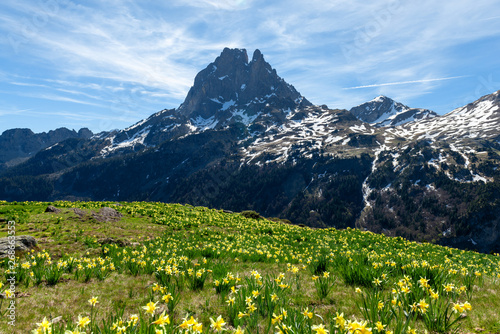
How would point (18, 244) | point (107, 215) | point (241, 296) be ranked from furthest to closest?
point (107, 215) < point (18, 244) < point (241, 296)

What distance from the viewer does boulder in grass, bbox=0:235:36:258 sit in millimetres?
9792

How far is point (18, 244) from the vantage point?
10516mm

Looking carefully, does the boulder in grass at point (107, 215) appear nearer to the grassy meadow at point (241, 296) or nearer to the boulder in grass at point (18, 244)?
the grassy meadow at point (241, 296)

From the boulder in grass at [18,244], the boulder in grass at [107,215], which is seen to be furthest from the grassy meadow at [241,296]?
the boulder in grass at [107,215]

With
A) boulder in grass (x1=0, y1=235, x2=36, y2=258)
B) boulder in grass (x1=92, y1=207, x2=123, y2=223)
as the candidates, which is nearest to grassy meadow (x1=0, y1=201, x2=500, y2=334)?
boulder in grass (x1=0, y1=235, x2=36, y2=258)

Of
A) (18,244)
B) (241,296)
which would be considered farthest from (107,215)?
(241,296)

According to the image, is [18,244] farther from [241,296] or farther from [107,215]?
[107,215]

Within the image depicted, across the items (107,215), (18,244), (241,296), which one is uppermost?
(241,296)

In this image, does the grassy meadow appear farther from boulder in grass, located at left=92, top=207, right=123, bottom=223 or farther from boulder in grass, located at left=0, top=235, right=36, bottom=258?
boulder in grass, located at left=92, top=207, right=123, bottom=223

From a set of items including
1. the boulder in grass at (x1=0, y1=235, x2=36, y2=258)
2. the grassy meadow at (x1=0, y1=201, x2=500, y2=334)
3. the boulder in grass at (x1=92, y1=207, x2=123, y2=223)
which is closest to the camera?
the grassy meadow at (x1=0, y1=201, x2=500, y2=334)

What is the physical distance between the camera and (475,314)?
16.9ft

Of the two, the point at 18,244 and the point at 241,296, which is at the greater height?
the point at 241,296

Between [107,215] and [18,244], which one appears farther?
[107,215]

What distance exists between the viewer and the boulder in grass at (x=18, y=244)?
32.1 feet
